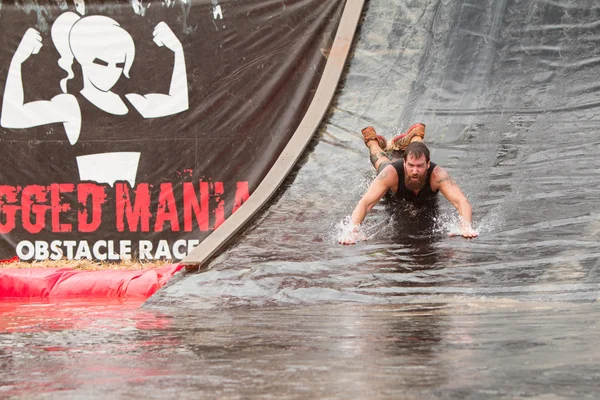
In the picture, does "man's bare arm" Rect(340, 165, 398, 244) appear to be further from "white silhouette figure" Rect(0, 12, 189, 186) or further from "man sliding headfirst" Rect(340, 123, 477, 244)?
"white silhouette figure" Rect(0, 12, 189, 186)

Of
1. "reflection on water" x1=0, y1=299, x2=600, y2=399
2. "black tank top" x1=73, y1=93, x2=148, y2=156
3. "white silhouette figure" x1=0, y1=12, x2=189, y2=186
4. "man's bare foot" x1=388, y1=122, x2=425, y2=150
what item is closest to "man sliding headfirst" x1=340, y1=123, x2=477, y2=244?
"man's bare foot" x1=388, y1=122, x2=425, y2=150

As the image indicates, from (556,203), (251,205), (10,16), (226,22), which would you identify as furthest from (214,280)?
(10,16)

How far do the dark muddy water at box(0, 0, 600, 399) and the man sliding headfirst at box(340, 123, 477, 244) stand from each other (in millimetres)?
152

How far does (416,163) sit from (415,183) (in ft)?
0.81

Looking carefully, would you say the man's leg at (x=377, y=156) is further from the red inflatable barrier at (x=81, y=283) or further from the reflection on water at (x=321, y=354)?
the reflection on water at (x=321, y=354)

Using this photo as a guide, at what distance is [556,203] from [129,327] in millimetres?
3064

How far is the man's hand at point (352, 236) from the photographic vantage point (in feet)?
17.6

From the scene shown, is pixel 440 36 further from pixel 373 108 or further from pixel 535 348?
pixel 535 348

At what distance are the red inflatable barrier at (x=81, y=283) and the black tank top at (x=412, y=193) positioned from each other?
1.72m

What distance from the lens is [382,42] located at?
7.69 m

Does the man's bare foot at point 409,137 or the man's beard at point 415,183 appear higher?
the man's bare foot at point 409,137

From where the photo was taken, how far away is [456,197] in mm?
5445

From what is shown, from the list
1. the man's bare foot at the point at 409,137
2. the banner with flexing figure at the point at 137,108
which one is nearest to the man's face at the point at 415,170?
the man's bare foot at the point at 409,137

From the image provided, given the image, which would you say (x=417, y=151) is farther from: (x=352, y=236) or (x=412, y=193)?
(x=352, y=236)
